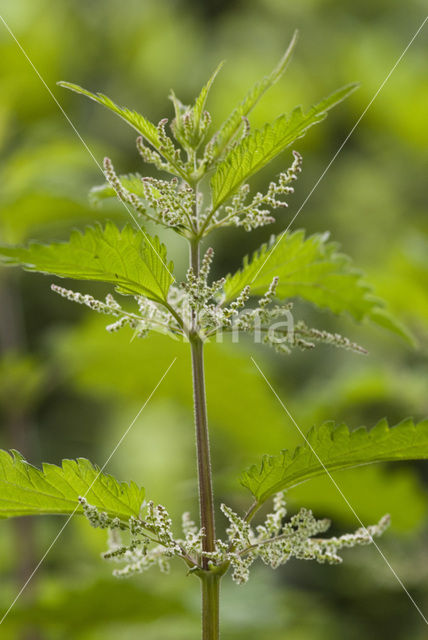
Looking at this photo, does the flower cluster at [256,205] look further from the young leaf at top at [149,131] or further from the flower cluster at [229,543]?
the flower cluster at [229,543]

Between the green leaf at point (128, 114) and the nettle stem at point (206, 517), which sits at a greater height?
the green leaf at point (128, 114)

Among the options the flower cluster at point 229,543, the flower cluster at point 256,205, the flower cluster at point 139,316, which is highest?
the flower cluster at point 256,205

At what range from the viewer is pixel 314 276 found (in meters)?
0.73

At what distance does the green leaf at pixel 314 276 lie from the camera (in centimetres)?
71

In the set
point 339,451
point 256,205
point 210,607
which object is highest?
point 256,205

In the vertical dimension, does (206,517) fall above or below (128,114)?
below

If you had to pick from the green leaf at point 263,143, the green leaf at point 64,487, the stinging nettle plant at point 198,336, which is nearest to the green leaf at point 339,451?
the stinging nettle plant at point 198,336

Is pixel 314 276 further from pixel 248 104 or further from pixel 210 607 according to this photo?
pixel 210 607

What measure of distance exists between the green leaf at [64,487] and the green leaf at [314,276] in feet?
0.69

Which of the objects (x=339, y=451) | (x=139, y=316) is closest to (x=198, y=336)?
(x=139, y=316)

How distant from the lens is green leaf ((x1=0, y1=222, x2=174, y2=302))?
593mm

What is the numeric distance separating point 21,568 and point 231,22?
10.8ft

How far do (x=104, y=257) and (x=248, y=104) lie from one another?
19cm

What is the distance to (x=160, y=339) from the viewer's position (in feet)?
4.55
